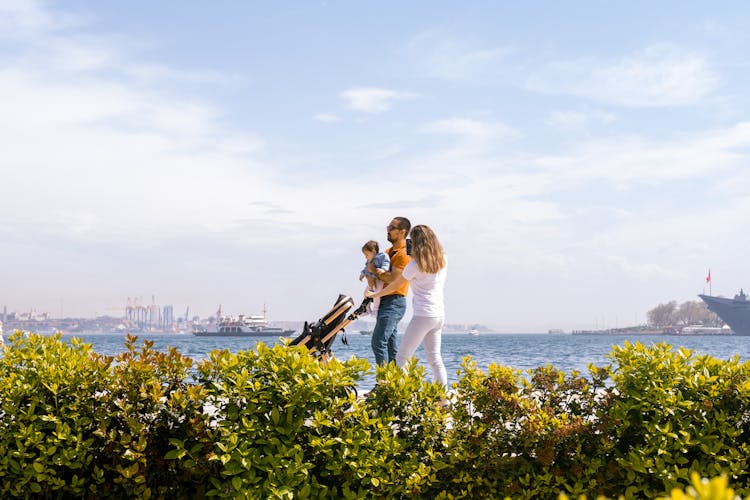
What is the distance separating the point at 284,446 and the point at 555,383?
207 centimetres

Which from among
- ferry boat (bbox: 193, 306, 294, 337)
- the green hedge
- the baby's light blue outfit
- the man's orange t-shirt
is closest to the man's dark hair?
the man's orange t-shirt

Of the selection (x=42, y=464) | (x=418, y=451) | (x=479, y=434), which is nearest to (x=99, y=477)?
(x=42, y=464)

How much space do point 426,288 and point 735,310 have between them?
506 feet

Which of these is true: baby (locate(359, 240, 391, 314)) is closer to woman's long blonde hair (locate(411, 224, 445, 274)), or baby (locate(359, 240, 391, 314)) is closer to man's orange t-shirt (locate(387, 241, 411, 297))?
man's orange t-shirt (locate(387, 241, 411, 297))

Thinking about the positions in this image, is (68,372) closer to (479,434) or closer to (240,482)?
(240,482)

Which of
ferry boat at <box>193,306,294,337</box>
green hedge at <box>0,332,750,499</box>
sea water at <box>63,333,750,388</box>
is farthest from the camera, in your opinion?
ferry boat at <box>193,306,294,337</box>

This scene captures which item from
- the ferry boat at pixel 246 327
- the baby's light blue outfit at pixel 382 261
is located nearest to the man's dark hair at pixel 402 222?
the baby's light blue outfit at pixel 382 261

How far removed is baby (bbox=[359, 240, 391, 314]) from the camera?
8750 millimetres

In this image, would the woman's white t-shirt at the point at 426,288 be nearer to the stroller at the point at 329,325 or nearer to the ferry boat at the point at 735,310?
the stroller at the point at 329,325

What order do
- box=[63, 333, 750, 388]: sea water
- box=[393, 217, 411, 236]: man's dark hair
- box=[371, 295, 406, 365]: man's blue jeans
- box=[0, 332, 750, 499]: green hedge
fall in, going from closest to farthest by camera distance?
box=[0, 332, 750, 499]: green hedge, box=[393, 217, 411, 236]: man's dark hair, box=[371, 295, 406, 365]: man's blue jeans, box=[63, 333, 750, 388]: sea water

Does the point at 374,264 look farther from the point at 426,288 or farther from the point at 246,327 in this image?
the point at 246,327

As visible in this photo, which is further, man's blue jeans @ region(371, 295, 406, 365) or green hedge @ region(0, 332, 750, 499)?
man's blue jeans @ region(371, 295, 406, 365)

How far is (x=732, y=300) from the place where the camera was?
14550 centimetres

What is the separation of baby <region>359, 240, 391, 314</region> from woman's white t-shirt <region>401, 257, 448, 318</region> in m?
1.12
